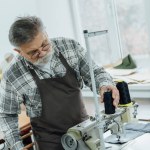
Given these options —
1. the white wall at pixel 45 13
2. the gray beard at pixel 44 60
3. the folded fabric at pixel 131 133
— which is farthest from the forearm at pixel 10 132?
the white wall at pixel 45 13

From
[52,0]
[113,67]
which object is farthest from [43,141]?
[52,0]

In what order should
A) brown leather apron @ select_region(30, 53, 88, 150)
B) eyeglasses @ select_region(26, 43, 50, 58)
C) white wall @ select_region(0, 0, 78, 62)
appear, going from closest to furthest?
eyeglasses @ select_region(26, 43, 50, 58) < brown leather apron @ select_region(30, 53, 88, 150) < white wall @ select_region(0, 0, 78, 62)

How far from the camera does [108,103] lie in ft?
4.50

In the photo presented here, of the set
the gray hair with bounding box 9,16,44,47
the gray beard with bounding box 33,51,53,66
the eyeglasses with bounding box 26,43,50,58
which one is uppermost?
the gray hair with bounding box 9,16,44,47

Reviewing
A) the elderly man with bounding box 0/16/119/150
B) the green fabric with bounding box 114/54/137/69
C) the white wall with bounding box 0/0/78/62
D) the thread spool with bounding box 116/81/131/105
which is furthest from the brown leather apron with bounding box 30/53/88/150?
the white wall with bounding box 0/0/78/62

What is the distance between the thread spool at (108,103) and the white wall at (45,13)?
1.90m

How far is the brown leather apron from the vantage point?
67.5 inches

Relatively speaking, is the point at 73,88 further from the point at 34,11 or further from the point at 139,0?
the point at 34,11

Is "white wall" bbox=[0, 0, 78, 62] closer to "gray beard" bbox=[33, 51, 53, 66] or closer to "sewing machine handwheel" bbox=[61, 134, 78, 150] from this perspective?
"gray beard" bbox=[33, 51, 53, 66]

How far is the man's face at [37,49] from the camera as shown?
1.58 m

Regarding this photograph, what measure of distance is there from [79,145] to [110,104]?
0.23 meters

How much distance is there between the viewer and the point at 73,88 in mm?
1779

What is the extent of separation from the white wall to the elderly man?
55.7 inches

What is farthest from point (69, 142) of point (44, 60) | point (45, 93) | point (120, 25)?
point (120, 25)
